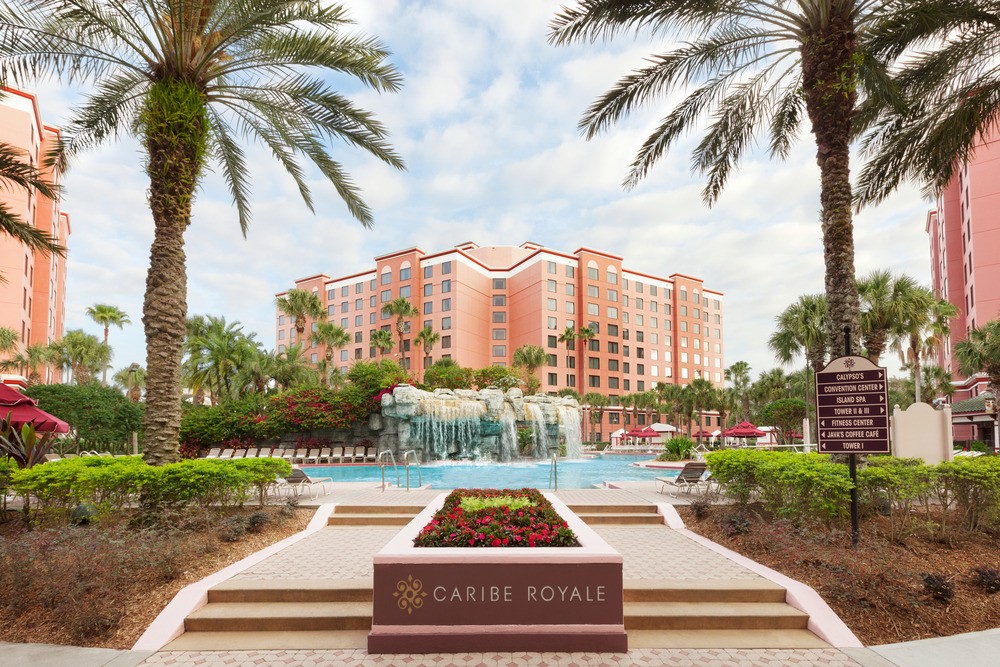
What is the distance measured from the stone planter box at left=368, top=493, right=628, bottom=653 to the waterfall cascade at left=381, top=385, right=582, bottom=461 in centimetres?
2674

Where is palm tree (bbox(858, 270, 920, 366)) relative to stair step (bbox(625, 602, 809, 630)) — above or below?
above

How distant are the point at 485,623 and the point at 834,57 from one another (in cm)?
1021

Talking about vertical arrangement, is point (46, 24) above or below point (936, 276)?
below

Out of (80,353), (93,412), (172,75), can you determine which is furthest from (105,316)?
(172,75)

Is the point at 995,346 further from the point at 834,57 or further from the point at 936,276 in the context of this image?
the point at 936,276

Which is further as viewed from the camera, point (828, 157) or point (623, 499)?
point (623, 499)

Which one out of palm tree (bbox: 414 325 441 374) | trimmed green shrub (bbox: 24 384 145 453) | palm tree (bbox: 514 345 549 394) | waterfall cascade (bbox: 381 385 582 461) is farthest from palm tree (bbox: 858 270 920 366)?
palm tree (bbox: 414 325 441 374)

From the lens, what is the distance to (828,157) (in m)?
10.2

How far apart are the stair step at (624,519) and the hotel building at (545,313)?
56.3 meters

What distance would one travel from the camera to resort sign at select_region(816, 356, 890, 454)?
7.91m

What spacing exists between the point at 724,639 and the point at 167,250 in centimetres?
935

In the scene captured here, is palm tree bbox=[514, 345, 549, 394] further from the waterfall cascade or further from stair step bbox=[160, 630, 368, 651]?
stair step bbox=[160, 630, 368, 651]

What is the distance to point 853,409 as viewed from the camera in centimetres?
811

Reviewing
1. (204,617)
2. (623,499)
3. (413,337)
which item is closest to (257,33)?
(204,617)
